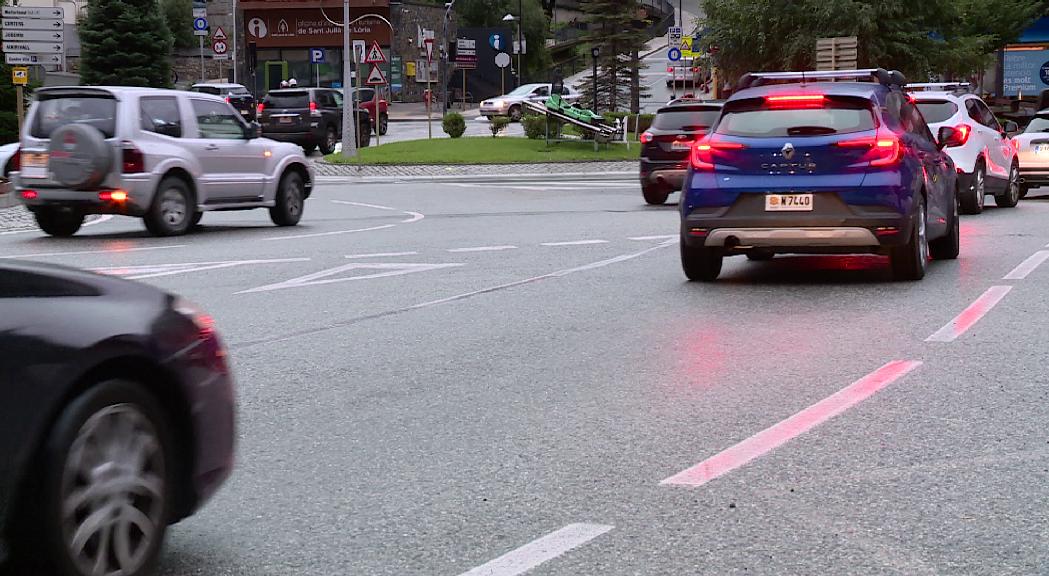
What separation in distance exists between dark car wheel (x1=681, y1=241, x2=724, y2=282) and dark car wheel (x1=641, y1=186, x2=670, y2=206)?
11660mm

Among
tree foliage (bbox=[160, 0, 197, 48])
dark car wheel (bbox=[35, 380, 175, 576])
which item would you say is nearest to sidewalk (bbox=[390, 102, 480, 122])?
tree foliage (bbox=[160, 0, 197, 48])

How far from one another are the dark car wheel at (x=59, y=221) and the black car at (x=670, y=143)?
917 cm

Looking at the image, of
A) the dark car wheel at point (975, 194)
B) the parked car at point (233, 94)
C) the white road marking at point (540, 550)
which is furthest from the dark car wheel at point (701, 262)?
the parked car at point (233, 94)

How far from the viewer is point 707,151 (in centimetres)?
1252

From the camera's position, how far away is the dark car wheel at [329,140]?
44469 mm

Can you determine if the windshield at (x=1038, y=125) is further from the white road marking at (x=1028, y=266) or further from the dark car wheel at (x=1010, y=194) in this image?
the white road marking at (x=1028, y=266)

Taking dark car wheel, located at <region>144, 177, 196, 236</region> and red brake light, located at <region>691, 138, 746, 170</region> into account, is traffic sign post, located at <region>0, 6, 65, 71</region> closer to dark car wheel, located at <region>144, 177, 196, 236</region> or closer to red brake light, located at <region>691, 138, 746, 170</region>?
dark car wheel, located at <region>144, 177, 196, 236</region>

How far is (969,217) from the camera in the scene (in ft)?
67.8

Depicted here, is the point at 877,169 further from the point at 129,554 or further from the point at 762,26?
the point at 762,26

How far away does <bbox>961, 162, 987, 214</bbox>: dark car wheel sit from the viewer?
69.1 ft

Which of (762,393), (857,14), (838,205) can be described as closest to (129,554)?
(762,393)

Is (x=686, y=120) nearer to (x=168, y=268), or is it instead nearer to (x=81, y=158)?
(x=81, y=158)

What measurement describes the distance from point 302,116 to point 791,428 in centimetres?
3747

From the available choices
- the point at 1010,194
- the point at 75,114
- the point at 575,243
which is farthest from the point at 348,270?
the point at 1010,194
